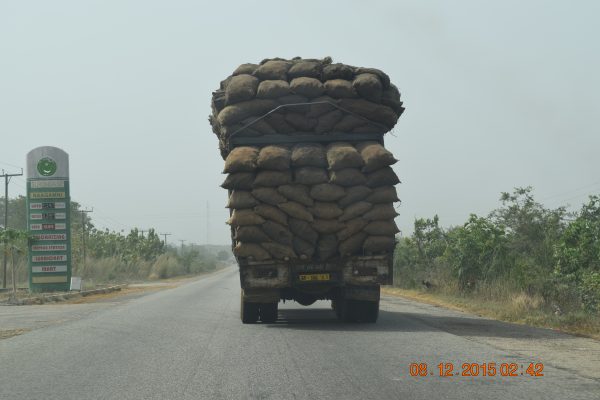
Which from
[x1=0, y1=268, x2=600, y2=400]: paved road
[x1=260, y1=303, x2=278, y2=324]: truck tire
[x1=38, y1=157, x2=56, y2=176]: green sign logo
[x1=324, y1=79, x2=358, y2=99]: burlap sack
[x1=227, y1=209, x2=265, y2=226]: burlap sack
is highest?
[x1=38, y1=157, x2=56, y2=176]: green sign logo

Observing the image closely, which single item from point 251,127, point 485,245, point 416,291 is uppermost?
point 251,127

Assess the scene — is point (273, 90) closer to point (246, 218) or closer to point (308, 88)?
point (308, 88)

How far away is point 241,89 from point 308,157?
1776mm

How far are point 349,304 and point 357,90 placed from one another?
13.1ft

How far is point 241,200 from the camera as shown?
11.2 metres

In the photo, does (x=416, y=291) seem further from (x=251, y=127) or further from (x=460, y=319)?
(x=251, y=127)

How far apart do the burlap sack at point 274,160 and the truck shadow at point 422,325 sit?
2.89 m

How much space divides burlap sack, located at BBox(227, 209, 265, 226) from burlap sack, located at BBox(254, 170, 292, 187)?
51 centimetres

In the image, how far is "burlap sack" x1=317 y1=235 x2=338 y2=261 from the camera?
1139 centimetres

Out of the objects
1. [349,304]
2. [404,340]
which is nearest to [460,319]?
[349,304]

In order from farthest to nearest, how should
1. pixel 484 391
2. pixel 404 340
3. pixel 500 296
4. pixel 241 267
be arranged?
1. pixel 500 296
2. pixel 241 267
3. pixel 404 340
4. pixel 484 391

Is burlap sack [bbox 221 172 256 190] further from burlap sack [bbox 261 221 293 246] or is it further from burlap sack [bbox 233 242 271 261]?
burlap sack [bbox 233 242 271 261]

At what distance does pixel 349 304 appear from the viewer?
39.8ft
